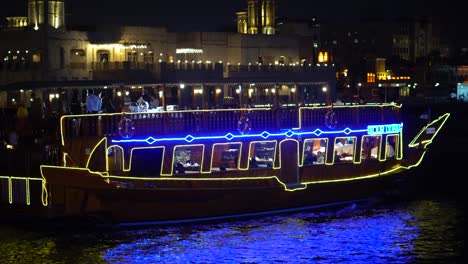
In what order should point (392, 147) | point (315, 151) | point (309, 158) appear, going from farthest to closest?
point (392, 147) → point (315, 151) → point (309, 158)

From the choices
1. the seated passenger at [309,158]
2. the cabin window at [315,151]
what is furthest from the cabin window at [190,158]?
the seated passenger at [309,158]

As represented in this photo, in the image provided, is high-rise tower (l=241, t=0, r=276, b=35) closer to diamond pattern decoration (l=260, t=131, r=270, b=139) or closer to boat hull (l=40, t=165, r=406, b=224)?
boat hull (l=40, t=165, r=406, b=224)

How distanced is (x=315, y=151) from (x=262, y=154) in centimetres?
216

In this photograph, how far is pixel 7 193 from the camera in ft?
82.8

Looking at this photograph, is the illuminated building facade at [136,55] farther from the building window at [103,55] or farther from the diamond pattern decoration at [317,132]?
the diamond pattern decoration at [317,132]

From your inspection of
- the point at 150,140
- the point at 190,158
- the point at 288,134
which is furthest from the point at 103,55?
the point at 150,140

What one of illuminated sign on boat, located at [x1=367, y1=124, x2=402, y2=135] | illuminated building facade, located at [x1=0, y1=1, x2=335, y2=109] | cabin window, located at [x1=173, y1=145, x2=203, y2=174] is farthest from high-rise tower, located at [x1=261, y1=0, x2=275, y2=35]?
cabin window, located at [x1=173, y1=145, x2=203, y2=174]

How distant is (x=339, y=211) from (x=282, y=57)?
47.3 m

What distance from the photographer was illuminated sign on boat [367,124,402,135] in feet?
97.9

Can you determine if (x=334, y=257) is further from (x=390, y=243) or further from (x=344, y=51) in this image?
(x=344, y=51)

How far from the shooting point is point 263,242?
2403cm

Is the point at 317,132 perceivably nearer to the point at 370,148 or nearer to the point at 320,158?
the point at 320,158

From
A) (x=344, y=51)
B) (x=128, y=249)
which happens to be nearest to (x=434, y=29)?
(x=344, y=51)

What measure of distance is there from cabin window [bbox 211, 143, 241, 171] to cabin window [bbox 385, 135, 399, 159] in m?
6.63
